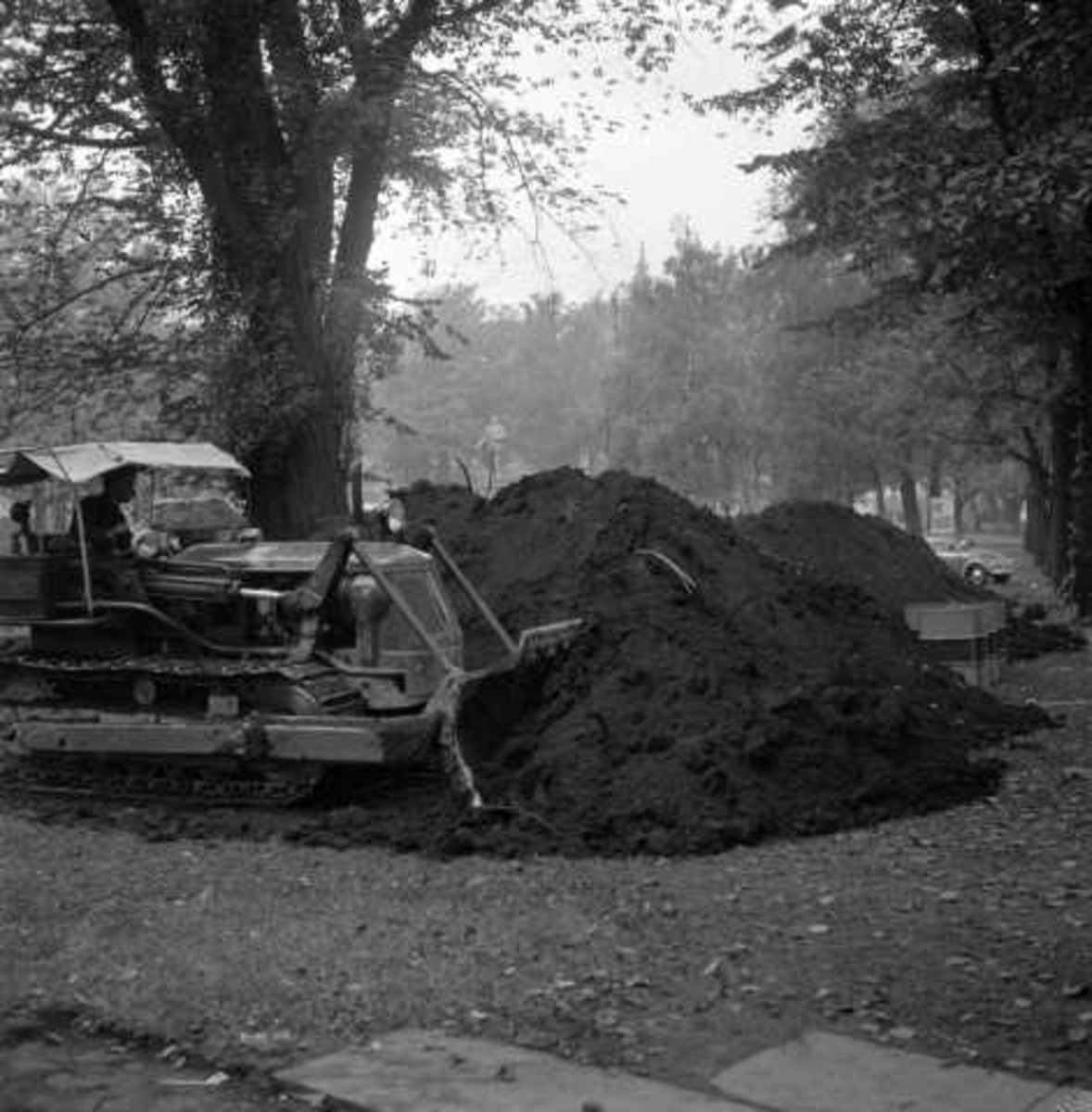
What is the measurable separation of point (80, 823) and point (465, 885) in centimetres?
357

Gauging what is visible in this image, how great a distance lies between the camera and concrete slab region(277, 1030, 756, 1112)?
5.12 meters

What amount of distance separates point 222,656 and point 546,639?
8.17 feet

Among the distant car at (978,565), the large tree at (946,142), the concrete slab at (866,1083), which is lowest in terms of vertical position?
the concrete slab at (866,1083)

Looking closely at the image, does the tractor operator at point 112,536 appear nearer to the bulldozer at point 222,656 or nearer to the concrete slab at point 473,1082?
the bulldozer at point 222,656

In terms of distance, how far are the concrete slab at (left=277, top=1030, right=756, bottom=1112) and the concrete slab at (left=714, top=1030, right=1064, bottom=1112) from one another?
0.20 metres

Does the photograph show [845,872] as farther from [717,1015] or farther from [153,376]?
[153,376]

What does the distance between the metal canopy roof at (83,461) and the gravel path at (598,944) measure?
3.22m

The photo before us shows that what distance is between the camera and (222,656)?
11594 mm

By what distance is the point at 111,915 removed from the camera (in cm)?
770

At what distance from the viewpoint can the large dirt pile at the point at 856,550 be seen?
19.8 meters

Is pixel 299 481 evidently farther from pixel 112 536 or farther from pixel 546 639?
pixel 546 639

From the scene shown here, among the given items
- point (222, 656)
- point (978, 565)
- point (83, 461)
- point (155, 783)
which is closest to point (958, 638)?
point (222, 656)

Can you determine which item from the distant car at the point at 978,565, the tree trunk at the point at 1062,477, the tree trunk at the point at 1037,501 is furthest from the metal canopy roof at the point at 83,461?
the distant car at the point at 978,565

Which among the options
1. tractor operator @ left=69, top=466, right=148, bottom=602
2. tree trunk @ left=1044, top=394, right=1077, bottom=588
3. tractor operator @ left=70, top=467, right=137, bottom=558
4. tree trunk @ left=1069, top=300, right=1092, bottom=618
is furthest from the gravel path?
tree trunk @ left=1044, top=394, right=1077, bottom=588
